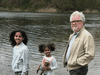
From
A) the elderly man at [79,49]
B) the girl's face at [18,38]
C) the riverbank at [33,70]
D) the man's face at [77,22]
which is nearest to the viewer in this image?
the elderly man at [79,49]

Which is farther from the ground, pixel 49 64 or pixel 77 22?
pixel 77 22

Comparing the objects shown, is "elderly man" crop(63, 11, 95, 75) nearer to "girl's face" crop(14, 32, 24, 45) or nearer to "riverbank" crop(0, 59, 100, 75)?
"girl's face" crop(14, 32, 24, 45)

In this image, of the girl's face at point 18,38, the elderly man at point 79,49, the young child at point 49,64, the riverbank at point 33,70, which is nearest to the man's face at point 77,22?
the elderly man at point 79,49

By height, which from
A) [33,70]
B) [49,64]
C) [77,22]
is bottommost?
[33,70]

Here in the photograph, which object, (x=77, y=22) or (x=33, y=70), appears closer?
(x=77, y=22)

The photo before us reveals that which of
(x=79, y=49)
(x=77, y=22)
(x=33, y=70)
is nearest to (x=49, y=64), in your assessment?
(x=79, y=49)

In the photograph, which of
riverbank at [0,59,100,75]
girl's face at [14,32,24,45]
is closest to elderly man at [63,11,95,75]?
girl's face at [14,32,24,45]

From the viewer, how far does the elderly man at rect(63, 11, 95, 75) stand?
320 cm

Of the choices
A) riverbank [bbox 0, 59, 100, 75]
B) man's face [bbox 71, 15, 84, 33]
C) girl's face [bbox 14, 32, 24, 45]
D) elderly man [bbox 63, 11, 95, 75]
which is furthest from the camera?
riverbank [bbox 0, 59, 100, 75]

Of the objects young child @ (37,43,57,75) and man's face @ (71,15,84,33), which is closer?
man's face @ (71,15,84,33)

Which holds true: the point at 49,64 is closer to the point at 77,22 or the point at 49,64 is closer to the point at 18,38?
the point at 18,38

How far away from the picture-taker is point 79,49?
3279mm

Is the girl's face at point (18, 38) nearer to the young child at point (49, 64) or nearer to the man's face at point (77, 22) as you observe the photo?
the young child at point (49, 64)

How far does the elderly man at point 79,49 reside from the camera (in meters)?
3.20
